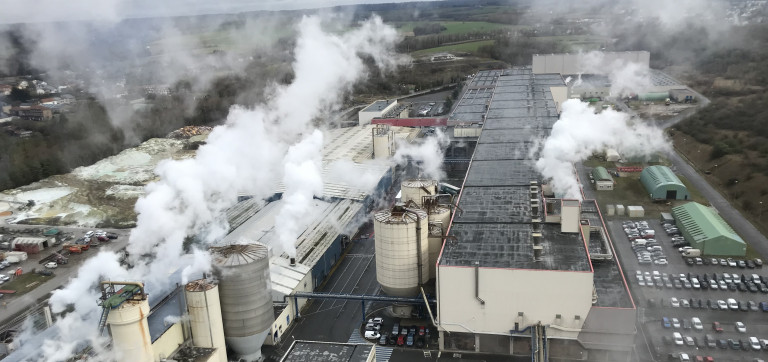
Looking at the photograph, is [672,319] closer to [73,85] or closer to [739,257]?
[739,257]

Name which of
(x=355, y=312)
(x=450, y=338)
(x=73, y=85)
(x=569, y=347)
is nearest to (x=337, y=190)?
(x=355, y=312)

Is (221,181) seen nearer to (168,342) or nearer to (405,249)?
(405,249)

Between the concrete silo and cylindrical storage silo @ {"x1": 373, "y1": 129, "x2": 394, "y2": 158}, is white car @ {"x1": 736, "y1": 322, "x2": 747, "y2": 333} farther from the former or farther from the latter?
cylindrical storage silo @ {"x1": 373, "y1": 129, "x2": 394, "y2": 158}

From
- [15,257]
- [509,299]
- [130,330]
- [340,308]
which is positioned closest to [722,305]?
[509,299]

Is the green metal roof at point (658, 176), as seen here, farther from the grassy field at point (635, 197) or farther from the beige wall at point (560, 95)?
the beige wall at point (560, 95)

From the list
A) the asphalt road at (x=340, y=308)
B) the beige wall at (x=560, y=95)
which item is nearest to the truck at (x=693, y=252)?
the asphalt road at (x=340, y=308)

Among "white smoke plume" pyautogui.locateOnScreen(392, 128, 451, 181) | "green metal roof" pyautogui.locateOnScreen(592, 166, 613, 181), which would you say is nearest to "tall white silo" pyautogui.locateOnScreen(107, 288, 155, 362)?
"white smoke plume" pyautogui.locateOnScreen(392, 128, 451, 181)
